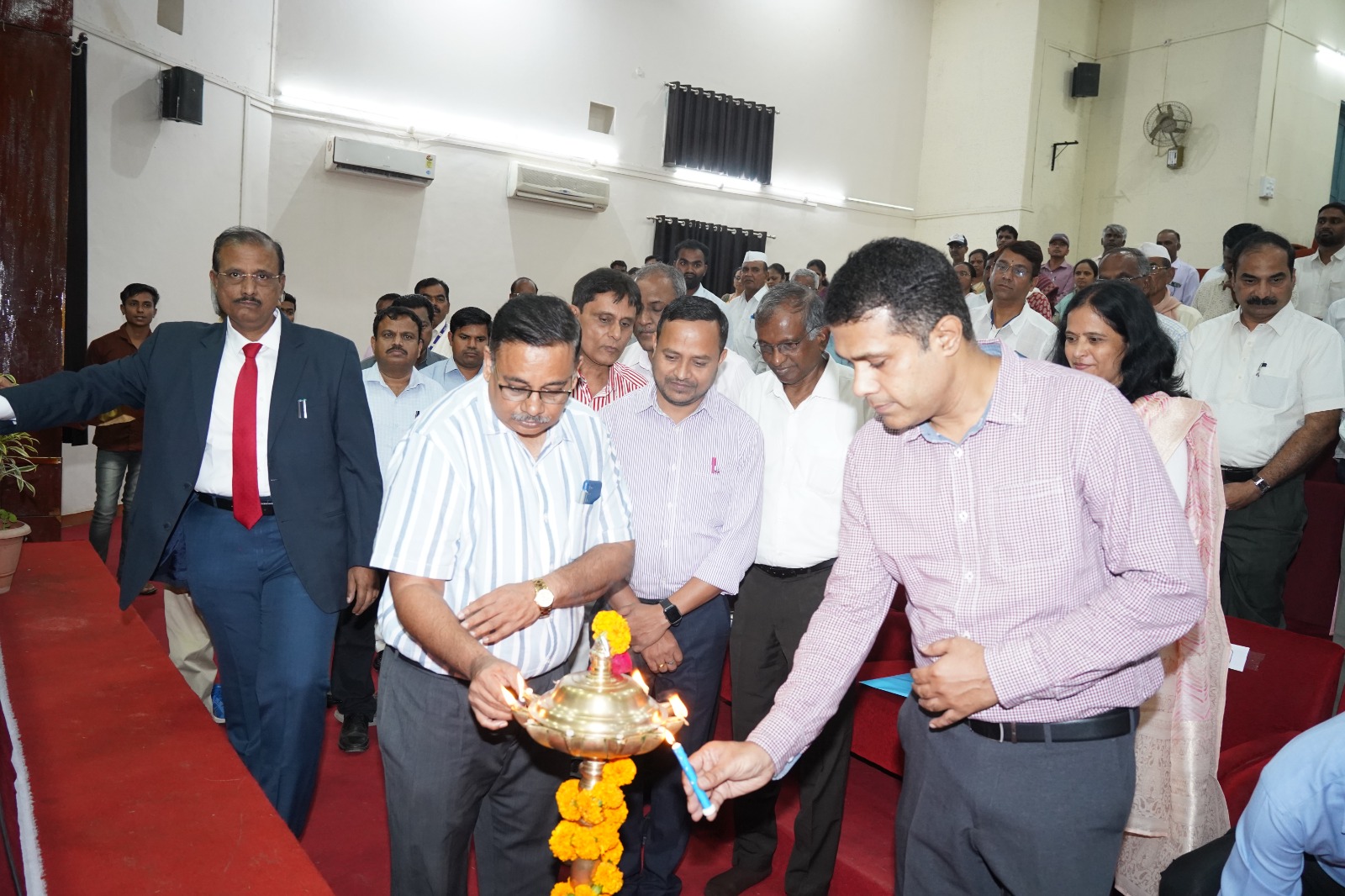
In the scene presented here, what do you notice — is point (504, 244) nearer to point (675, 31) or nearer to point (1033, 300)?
point (675, 31)

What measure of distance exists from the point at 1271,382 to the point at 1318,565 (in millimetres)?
892

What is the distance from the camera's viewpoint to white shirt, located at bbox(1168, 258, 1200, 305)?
30.8 feet

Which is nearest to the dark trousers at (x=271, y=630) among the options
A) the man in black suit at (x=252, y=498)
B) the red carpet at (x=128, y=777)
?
the man in black suit at (x=252, y=498)

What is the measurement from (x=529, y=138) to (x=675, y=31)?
7.81ft

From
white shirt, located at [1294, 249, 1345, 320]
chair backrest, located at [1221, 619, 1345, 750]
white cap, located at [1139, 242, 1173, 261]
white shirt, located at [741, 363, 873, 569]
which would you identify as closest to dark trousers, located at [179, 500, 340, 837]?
white shirt, located at [741, 363, 873, 569]

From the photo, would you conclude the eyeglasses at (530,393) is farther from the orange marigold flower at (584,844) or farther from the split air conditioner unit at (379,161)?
the split air conditioner unit at (379,161)

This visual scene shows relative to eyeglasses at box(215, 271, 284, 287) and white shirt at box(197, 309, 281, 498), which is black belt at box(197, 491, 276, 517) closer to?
white shirt at box(197, 309, 281, 498)

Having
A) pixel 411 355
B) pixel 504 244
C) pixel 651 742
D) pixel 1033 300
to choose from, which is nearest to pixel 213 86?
pixel 504 244

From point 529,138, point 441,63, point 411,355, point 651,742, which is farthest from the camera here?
point 529,138

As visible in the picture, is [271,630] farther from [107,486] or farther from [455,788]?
[107,486]

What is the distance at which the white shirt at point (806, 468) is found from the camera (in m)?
3.03

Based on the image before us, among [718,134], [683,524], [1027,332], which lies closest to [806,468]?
[683,524]

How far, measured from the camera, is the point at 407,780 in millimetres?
2090

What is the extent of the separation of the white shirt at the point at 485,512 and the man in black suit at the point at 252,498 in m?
0.91
